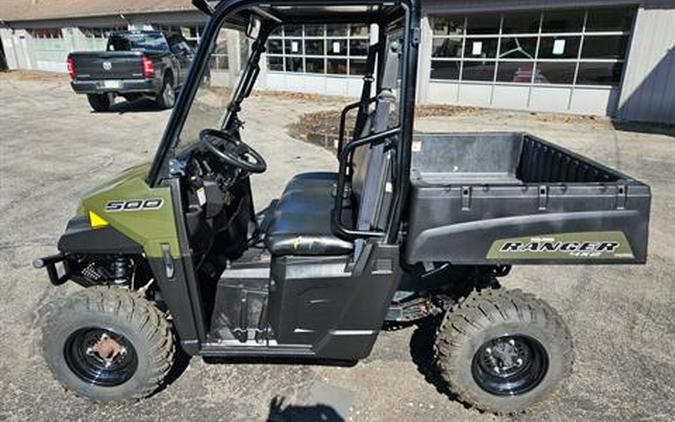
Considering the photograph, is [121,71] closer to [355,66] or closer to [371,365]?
[355,66]

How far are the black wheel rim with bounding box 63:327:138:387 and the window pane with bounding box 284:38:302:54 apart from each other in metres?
13.4

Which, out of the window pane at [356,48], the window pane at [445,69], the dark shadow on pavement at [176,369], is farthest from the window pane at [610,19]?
the dark shadow on pavement at [176,369]

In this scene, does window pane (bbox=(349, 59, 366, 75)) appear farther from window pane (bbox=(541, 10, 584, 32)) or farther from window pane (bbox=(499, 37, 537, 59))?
window pane (bbox=(541, 10, 584, 32))

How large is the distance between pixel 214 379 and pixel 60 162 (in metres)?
5.95

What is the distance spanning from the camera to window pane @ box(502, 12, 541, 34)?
35.0 ft

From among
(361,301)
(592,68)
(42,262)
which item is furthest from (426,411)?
(592,68)

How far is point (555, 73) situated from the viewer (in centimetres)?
1071

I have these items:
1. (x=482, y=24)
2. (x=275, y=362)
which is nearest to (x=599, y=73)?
(x=482, y=24)

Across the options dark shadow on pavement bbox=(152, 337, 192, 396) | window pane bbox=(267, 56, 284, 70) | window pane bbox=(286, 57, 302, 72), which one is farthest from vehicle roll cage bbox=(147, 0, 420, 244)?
window pane bbox=(267, 56, 284, 70)

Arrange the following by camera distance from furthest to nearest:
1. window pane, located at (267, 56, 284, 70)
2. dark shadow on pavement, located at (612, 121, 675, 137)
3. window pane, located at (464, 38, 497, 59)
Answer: window pane, located at (267, 56, 284, 70) → window pane, located at (464, 38, 497, 59) → dark shadow on pavement, located at (612, 121, 675, 137)

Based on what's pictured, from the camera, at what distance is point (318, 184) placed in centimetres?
328

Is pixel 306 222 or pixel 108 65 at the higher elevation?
pixel 108 65

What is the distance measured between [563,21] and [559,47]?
0.55 meters

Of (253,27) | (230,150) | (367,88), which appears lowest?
(230,150)
